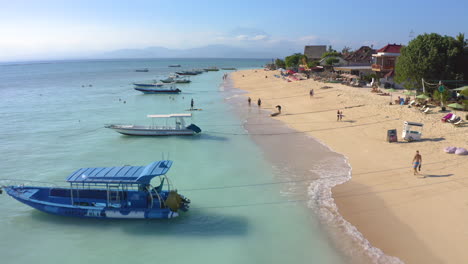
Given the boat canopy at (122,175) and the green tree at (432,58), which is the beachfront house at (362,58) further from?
the boat canopy at (122,175)

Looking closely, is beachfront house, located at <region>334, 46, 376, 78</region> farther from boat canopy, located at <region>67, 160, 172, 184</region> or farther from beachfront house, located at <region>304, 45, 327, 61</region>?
boat canopy, located at <region>67, 160, 172, 184</region>

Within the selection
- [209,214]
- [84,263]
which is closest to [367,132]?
[209,214]

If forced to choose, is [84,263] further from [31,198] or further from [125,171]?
[31,198]

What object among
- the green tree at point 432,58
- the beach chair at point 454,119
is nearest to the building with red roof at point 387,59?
the green tree at point 432,58

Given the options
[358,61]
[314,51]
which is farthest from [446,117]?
[314,51]

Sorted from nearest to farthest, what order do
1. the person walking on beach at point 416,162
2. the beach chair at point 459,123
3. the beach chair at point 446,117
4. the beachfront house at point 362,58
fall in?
the person walking on beach at point 416,162 → the beach chair at point 459,123 → the beach chair at point 446,117 → the beachfront house at point 362,58

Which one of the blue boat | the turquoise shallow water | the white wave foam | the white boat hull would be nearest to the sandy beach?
the white wave foam
